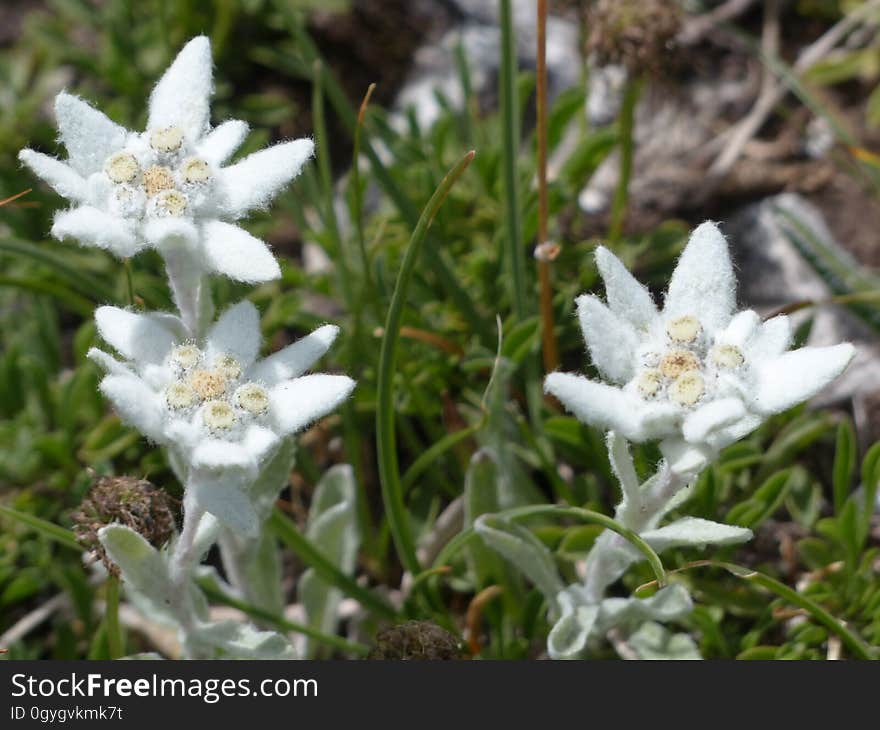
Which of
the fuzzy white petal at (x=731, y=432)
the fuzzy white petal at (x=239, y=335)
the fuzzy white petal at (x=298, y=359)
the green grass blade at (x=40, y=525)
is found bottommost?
the fuzzy white petal at (x=731, y=432)

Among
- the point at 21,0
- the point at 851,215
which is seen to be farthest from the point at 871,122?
the point at 21,0

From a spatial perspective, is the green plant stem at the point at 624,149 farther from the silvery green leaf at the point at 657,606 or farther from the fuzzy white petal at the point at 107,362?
the fuzzy white petal at the point at 107,362

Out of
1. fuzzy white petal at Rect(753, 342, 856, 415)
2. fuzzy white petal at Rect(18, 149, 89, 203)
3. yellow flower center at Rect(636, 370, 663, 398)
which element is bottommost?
fuzzy white petal at Rect(753, 342, 856, 415)

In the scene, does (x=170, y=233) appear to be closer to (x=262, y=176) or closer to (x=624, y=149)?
(x=262, y=176)

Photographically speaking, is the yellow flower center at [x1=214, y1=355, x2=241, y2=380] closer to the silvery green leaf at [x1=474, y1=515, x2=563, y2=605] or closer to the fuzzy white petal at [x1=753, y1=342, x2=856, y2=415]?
the silvery green leaf at [x1=474, y1=515, x2=563, y2=605]

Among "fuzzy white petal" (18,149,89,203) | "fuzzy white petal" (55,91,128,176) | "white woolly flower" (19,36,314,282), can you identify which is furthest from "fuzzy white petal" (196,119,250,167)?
"fuzzy white petal" (18,149,89,203)

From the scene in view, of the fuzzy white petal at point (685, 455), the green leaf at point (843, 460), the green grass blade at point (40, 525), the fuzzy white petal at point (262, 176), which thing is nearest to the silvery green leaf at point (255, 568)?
the green grass blade at point (40, 525)

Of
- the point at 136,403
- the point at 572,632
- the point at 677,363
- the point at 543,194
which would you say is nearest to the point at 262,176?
the point at 136,403

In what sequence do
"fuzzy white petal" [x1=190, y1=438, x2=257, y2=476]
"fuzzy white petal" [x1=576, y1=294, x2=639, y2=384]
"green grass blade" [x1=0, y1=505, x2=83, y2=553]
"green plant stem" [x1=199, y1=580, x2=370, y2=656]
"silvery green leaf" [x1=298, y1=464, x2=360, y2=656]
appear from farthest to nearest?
"silvery green leaf" [x1=298, y1=464, x2=360, y2=656]
"green plant stem" [x1=199, y1=580, x2=370, y2=656]
"green grass blade" [x1=0, y1=505, x2=83, y2=553]
"fuzzy white petal" [x1=576, y1=294, x2=639, y2=384]
"fuzzy white petal" [x1=190, y1=438, x2=257, y2=476]
